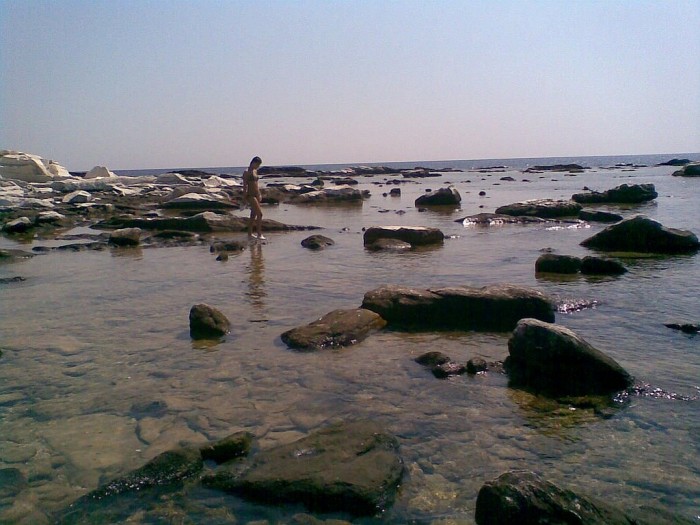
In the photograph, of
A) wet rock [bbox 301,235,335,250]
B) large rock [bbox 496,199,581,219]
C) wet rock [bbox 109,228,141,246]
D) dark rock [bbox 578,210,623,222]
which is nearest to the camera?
wet rock [bbox 301,235,335,250]

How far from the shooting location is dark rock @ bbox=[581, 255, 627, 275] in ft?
30.9

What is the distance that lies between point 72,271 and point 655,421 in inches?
406

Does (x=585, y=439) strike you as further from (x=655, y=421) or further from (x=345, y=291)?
(x=345, y=291)

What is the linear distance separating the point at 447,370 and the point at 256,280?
5267mm

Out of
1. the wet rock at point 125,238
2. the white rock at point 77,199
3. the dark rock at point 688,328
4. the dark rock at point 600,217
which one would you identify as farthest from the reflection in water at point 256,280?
the white rock at point 77,199

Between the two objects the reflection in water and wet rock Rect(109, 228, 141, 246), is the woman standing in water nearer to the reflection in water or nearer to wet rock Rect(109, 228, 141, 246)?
the reflection in water

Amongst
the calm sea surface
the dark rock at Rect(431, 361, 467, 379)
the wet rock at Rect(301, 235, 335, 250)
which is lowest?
the wet rock at Rect(301, 235, 335, 250)

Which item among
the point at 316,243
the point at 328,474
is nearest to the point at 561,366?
the point at 328,474

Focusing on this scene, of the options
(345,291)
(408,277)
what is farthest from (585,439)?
(408,277)

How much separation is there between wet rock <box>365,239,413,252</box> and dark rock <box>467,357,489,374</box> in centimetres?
761

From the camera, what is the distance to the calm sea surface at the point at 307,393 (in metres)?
3.44

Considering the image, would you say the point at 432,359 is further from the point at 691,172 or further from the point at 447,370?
the point at 691,172

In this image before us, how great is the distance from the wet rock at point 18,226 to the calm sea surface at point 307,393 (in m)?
10.6

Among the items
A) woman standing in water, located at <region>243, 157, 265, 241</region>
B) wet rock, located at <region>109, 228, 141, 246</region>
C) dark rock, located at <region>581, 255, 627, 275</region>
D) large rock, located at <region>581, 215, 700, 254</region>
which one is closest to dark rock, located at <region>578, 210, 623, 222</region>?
large rock, located at <region>581, 215, 700, 254</region>
